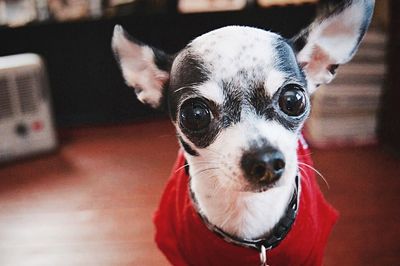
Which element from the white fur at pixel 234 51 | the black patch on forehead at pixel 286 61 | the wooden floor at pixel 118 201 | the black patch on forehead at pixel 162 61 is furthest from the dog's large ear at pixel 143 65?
the wooden floor at pixel 118 201

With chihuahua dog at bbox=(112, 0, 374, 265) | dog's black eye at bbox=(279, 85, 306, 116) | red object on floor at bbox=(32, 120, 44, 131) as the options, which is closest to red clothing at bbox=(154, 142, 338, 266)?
chihuahua dog at bbox=(112, 0, 374, 265)

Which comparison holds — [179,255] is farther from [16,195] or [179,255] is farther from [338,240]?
[16,195]

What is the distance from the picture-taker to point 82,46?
2.24 metres

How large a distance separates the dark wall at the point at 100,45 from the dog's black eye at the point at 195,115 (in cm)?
134

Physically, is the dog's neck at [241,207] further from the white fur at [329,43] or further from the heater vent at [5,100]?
the heater vent at [5,100]

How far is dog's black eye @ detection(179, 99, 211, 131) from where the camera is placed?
2.99ft

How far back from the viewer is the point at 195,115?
0.92 metres

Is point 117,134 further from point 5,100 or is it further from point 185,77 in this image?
point 185,77

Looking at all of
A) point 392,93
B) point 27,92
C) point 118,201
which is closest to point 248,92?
point 118,201

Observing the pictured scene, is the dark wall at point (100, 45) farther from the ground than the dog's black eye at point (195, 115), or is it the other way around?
the dog's black eye at point (195, 115)

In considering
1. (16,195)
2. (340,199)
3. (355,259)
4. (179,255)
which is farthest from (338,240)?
(16,195)

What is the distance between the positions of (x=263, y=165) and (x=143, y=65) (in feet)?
1.11

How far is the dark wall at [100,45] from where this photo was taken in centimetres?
220

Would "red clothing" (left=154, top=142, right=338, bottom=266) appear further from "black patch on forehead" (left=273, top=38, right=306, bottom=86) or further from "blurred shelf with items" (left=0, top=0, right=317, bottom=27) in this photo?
"blurred shelf with items" (left=0, top=0, right=317, bottom=27)
